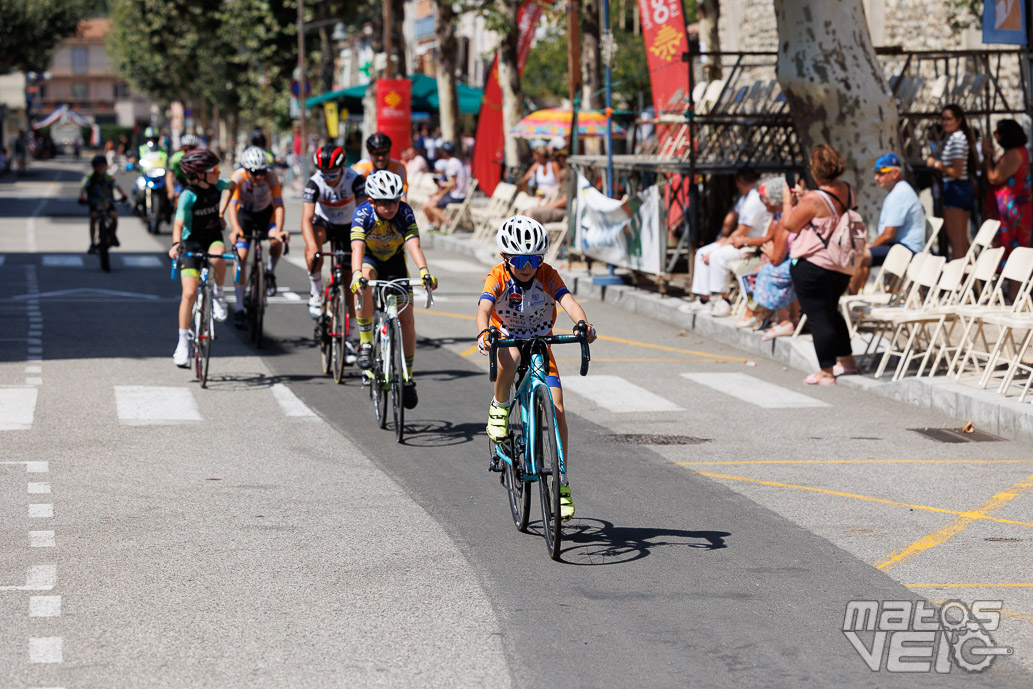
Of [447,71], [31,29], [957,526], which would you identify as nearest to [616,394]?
[957,526]

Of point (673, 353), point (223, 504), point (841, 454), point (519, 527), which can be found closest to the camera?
point (519, 527)

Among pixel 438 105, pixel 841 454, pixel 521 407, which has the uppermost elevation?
pixel 438 105

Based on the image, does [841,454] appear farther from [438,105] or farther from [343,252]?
[438,105]

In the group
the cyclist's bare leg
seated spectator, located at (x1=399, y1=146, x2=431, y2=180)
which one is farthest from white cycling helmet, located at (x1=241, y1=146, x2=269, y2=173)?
seated spectator, located at (x1=399, y1=146, x2=431, y2=180)

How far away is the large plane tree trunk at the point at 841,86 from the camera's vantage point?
A: 1723 centimetres

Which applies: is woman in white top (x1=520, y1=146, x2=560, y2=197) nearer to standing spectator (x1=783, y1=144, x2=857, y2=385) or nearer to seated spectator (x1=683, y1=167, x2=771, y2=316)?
seated spectator (x1=683, y1=167, x2=771, y2=316)

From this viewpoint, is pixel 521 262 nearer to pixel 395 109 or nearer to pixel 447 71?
pixel 395 109

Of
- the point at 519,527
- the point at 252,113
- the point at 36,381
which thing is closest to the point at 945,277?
the point at 519,527

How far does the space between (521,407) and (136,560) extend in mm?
1931

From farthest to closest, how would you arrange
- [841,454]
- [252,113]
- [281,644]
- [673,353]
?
[252,113]
[673,353]
[841,454]
[281,644]

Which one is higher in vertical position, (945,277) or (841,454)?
(945,277)

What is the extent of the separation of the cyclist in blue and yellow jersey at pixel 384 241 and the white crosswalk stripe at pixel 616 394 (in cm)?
181

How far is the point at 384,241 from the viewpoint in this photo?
11.4 m

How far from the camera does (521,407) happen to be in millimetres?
7691
